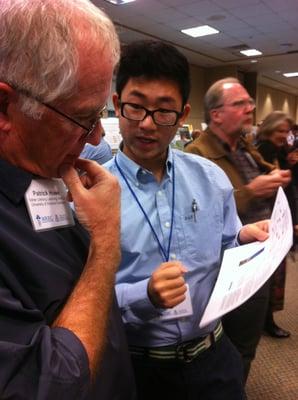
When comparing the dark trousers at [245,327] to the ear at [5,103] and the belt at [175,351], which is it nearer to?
the belt at [175,351]

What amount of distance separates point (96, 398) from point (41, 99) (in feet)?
A: 1.84

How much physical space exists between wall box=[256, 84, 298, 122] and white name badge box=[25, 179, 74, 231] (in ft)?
47.5

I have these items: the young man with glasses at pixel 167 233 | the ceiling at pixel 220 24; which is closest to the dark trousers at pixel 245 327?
the young man with glasses at pixel 167 233

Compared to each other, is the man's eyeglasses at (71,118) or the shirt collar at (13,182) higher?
the man's eyeglasses at (71,118)

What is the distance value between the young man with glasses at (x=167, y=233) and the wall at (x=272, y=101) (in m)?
13.9

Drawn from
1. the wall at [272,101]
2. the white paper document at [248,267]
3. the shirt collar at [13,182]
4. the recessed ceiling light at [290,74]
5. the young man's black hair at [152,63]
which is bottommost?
the white paper document at [248,267]

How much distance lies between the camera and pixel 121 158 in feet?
3.88

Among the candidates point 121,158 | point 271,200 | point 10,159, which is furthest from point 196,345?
point 271,200

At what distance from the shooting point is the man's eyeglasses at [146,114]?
1.19 m

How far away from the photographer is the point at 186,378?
1057 mm

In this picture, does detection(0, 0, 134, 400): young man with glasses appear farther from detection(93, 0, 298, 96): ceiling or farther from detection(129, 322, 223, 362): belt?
detection(93, 0, 298, 96): ceiling

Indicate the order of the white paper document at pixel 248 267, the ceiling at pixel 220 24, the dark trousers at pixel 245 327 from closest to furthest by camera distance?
the white paper document at pixel 248 267 < the dark trousers at pixel 245 327 < the ceiling at pixel 220 24

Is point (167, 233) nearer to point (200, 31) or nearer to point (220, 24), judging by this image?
point (220, 24)

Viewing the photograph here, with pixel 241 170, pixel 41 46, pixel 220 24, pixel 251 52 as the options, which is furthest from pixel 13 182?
pixel 251 52
